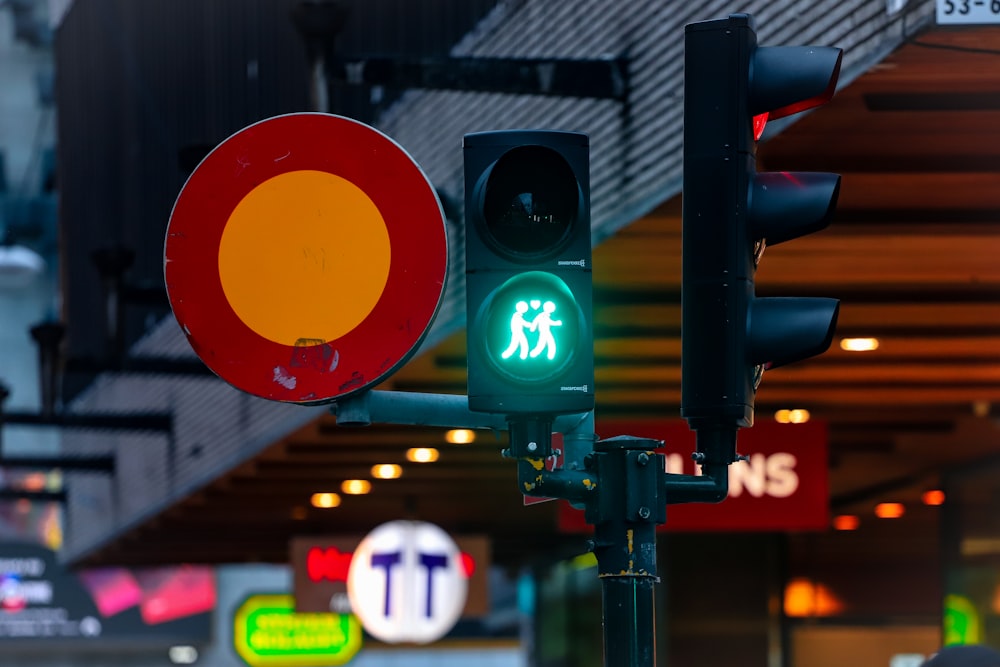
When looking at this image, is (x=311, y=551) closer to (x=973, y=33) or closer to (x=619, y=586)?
(x=973, y=33)

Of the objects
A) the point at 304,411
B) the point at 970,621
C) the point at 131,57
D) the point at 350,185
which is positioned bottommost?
the point at 350,185

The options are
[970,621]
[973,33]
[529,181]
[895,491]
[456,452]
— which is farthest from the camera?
[895,491]

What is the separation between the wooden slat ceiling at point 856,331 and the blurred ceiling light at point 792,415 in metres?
0.10

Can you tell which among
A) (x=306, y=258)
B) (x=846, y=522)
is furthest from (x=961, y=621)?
(x=306, y=258)

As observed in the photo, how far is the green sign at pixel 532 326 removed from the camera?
3697mm

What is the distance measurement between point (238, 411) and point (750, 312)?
12.5 metres

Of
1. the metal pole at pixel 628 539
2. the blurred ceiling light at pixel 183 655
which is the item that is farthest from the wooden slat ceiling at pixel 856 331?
the blurred ceiling light at pixel 183 655

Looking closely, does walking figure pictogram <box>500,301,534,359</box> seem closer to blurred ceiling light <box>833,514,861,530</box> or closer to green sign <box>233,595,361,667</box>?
blurred ceiling light <box>833,514,861,530</box>

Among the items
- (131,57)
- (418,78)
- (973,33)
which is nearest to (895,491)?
(131,57)

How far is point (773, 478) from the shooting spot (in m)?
12.9

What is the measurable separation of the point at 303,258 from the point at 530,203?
0.49 metres

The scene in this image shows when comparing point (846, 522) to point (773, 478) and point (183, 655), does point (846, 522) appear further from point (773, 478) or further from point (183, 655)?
point (183, 655)

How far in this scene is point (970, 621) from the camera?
48.8 feet

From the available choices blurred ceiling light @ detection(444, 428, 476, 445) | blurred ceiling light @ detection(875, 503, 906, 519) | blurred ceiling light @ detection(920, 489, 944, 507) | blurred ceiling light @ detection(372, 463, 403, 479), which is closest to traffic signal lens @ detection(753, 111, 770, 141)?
blurred ceiling light @ detection(444, 428, 476, 445)
